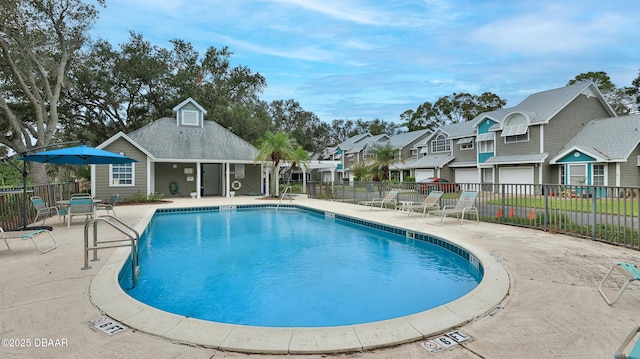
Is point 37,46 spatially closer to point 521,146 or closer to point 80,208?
point 80,208

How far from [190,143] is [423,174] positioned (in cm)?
2301

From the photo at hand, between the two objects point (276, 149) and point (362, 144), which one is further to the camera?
point (362, 144)

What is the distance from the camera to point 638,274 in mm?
3416

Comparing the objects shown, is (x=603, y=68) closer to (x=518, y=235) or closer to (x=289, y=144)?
(x=289, y=144)

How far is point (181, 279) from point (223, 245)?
9.28 feet

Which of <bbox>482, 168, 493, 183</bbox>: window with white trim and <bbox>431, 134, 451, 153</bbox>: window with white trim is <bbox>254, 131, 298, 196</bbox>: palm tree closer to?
<bbox>482, 168, 493, 183</bbox>: window with white trim

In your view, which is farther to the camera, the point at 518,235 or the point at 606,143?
the point at 606,143

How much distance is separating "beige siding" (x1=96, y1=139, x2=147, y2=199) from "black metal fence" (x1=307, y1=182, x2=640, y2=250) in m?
14.7

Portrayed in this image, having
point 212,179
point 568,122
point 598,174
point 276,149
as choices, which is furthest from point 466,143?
point 212,179

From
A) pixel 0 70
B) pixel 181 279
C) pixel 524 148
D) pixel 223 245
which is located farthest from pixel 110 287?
pixel 524 148

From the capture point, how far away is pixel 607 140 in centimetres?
2164

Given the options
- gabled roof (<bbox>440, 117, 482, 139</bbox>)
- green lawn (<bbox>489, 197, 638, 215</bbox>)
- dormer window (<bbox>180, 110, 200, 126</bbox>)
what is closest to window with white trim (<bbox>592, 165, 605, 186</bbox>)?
gabled roof (<bbox>440, 117, 482, 139</bbox>)

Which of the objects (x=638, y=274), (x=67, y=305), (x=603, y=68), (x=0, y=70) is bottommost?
(x=67, y=305)

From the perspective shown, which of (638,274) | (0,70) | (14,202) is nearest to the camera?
(638,274)
